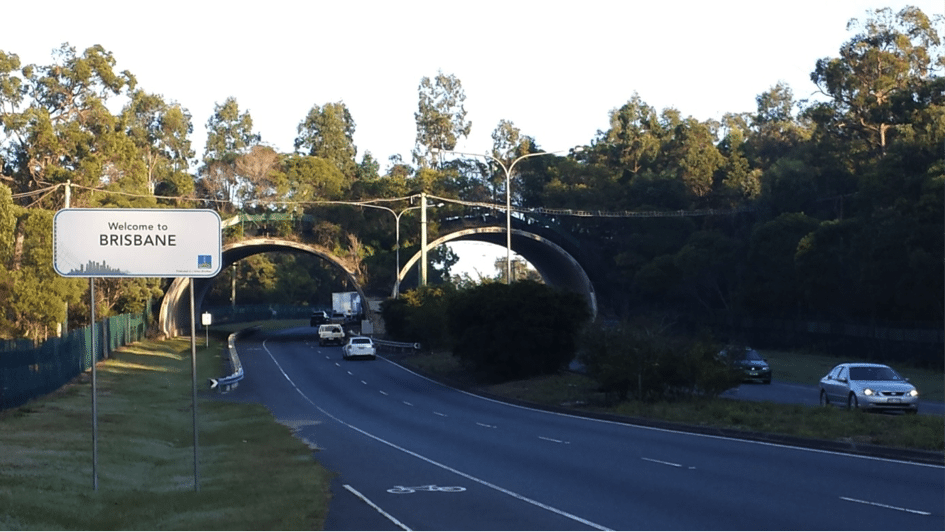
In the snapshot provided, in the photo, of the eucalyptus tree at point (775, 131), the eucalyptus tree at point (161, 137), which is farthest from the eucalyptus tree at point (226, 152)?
the eucalyptus tree at point (775, 131)

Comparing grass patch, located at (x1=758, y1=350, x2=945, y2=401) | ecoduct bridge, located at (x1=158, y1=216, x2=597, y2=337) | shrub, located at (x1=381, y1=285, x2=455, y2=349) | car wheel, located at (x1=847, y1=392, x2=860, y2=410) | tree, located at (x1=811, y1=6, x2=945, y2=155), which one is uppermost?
tree, located at (x1=811, y1=6, x2=945, y2=155)

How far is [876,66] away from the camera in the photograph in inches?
2694

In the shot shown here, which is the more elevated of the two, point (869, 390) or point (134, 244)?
point (134, 244)

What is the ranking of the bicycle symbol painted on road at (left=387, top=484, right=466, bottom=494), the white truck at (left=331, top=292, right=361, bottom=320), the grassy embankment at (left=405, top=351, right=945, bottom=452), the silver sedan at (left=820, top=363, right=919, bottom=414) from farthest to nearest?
the white truck at (left=331, top=292, right=361, bottom=320)
the silver sedan at (left=820, top=363, right=919, bottom=414)
the grassy embankment at (left=405, top=351, right=945, bottom=452)
the bicycle symbol painted on road at (left=387, top=484, right=466, bottom=494)

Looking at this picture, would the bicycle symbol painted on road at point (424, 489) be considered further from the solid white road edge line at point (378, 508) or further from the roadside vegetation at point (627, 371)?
the roadside vegetation at point (627, 371)

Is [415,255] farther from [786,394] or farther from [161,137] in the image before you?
[786,394]

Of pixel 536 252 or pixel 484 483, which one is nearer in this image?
pixel 484 483

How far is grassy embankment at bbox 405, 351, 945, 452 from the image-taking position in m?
20.2

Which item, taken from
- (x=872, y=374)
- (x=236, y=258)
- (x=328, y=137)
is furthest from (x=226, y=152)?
(x=872, y=374)

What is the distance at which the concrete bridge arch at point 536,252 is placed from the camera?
8156 centimetres

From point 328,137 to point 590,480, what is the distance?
104 metres

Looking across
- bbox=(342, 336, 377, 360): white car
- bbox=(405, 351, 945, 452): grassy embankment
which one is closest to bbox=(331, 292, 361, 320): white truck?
bbox=(342, 336, 377, 360): white car

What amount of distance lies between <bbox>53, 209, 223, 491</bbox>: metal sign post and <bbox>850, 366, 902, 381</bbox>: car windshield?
60.2 feet

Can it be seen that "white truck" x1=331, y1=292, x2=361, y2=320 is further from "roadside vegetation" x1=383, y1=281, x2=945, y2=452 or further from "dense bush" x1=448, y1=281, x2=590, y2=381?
"dense bush" x1=448, y1=281, x2=590, y2=381
